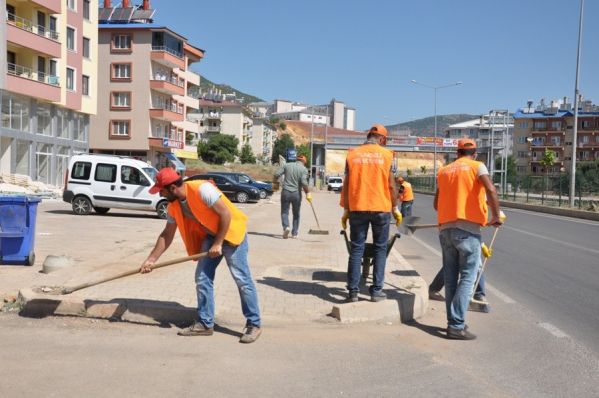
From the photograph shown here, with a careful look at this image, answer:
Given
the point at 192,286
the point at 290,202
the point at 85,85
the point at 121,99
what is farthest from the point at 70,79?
the point at 192,286

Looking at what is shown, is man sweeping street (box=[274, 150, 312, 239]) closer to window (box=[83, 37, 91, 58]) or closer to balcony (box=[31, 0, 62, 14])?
balcony (box=[31, 0, 62, 14])

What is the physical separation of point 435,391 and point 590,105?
418ft

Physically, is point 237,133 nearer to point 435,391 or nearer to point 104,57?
point 104,57

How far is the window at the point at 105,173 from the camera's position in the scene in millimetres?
18219

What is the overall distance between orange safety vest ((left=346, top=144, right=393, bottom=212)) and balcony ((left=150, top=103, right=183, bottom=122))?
52782mm

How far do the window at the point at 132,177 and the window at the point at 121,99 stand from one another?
4063 centimetres

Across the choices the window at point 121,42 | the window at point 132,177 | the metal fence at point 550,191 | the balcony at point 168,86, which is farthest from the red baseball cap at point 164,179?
the window at point 121,42

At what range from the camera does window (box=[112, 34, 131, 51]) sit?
5659cm

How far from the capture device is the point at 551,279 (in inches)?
356

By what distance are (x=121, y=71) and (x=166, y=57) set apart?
4.56 m

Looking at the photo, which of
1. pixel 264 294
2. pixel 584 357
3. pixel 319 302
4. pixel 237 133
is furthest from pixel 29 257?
pixel 237 133

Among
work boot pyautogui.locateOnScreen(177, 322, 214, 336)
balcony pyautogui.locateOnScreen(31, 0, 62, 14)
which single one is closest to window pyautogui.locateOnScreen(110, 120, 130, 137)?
balcony pyautogui.locateOnScreen(31, 0, 62, 14)

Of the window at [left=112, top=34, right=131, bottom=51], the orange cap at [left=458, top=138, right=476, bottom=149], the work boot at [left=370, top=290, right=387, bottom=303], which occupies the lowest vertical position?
the work boot at [left=370, top=290, right=387, bottom=303]

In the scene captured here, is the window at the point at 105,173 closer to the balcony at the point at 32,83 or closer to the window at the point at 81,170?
the window at the point at 81,170
